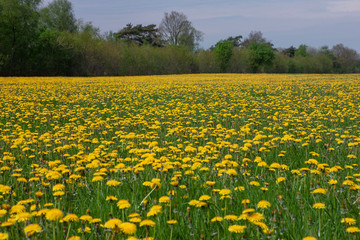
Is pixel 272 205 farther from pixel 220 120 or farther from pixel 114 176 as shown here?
pixel 220 120

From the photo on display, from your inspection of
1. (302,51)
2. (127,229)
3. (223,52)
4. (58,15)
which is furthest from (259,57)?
(127,229)

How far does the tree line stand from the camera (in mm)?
37156

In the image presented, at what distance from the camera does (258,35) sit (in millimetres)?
105188

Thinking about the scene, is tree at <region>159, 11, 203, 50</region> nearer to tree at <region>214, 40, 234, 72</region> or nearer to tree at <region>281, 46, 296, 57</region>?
tree at <region>214, 40, 234, 72</region>

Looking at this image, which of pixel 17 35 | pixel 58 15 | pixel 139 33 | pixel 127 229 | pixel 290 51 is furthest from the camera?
pixel 290 51

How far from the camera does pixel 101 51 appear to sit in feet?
148

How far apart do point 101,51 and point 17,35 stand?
1154 centimetres

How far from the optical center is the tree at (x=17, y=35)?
36.0 meters

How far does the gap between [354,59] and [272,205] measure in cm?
11518

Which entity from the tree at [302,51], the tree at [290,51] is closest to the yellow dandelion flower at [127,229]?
the tree at [302,51]

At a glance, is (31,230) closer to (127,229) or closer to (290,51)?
(127,229)

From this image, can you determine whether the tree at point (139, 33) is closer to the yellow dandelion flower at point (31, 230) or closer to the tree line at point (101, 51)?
the tree line at point (101, 51)

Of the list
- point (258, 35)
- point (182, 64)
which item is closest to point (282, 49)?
point (258, 35)

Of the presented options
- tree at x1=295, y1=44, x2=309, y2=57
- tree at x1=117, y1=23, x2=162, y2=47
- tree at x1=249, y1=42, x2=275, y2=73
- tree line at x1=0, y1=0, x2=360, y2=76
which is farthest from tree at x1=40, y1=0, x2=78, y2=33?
tree at x1=295, y1=44, x2=309, y2=57
